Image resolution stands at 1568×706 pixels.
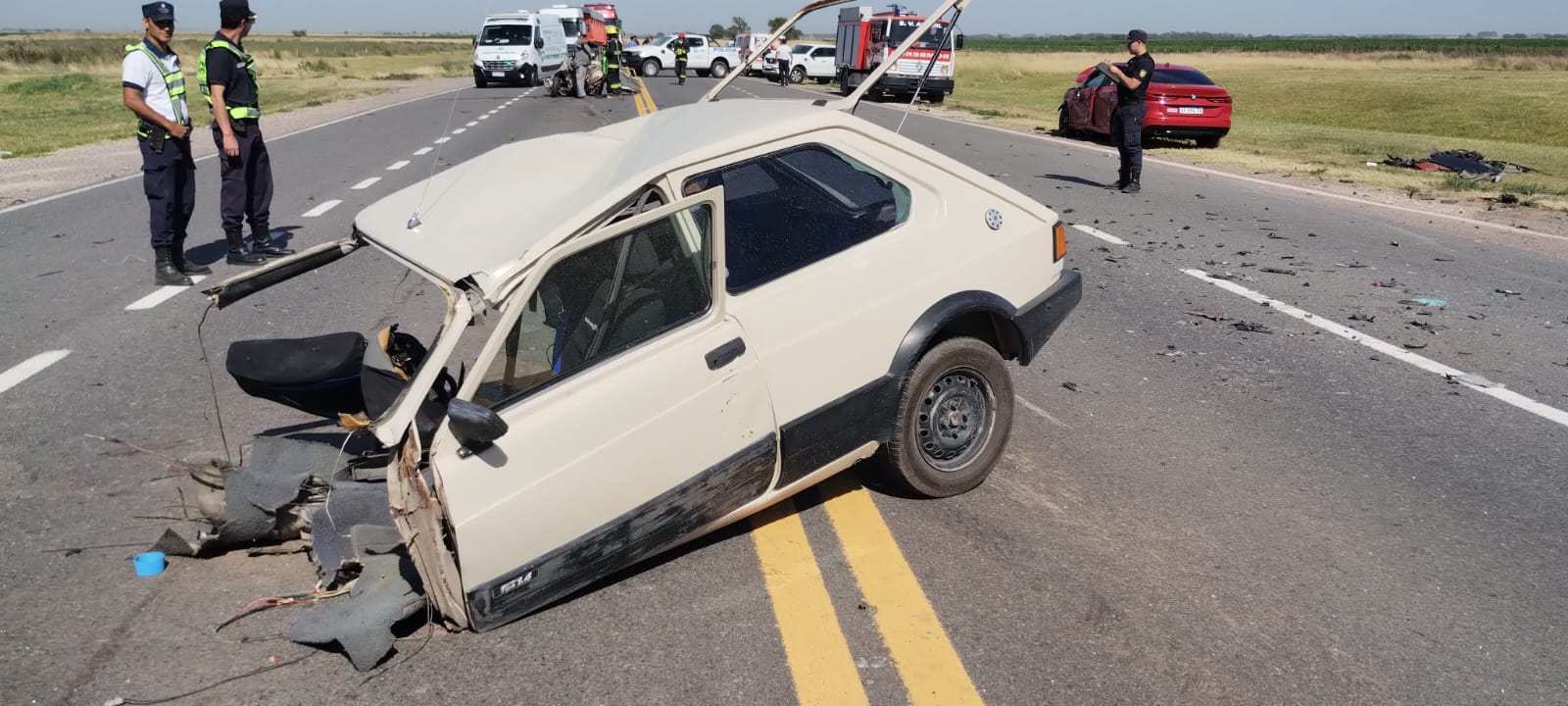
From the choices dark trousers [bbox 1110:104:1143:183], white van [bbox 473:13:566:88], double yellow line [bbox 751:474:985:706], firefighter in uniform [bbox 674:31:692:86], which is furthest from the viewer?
firefighter in uniform [bbox 674:31:692:86]

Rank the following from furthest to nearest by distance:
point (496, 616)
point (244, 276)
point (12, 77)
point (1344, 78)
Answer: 1. point (1344, 78)
2. point (12, 77)
3. point (244, 276)
4. point (496, 616)

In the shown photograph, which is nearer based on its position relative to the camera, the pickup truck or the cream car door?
the cream car door

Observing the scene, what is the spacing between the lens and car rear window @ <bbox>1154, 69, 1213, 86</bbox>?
20.3m

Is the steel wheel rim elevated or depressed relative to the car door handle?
depressed

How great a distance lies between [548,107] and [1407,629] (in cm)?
2684

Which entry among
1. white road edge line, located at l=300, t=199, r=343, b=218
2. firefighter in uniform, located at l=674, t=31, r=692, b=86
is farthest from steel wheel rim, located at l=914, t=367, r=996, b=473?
firefighter in uniform, located at l=674, t=31, r=692, b=86

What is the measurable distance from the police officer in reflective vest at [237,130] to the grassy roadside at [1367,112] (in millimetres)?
13153

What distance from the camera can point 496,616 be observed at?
3436mm

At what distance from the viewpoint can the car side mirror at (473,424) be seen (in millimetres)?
3098

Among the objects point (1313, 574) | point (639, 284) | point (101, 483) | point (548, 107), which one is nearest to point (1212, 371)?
point (1313, 574)

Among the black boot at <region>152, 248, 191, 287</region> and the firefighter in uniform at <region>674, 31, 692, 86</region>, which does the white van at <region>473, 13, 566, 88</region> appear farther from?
the black boot at <region>152, 248, 191, 287</region>

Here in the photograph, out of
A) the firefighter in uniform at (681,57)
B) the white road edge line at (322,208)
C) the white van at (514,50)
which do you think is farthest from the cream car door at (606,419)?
the firefighter in uniform at (681,57)

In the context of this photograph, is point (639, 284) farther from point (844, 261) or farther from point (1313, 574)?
point (1313, 574)

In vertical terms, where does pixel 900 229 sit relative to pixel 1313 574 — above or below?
above
